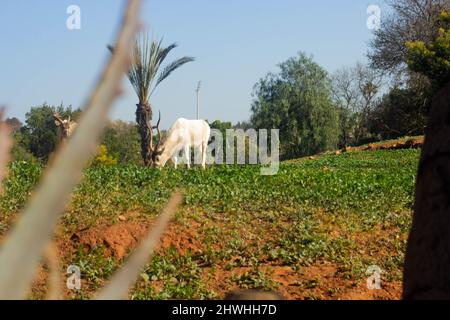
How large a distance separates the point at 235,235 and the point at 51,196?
23.4ft

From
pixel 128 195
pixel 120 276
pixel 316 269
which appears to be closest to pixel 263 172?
pixel 128 195

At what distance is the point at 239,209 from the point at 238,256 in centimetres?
232

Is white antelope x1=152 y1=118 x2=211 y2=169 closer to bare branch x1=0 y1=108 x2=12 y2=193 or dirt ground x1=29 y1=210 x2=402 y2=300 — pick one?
dirt ground x1=29 y1=210 x2=402 y2=300

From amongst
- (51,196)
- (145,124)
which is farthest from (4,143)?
(145,124)

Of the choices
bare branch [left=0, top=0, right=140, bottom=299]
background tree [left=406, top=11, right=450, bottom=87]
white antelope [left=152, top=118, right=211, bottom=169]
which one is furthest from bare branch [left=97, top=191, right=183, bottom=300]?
background tree [left=406, top=11, right=450, bottom=87]

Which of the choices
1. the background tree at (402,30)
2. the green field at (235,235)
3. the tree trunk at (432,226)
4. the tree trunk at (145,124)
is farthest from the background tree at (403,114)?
the tree trunk at (432,226)

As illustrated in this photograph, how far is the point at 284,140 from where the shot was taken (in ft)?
174

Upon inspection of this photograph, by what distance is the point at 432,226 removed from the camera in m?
1.30

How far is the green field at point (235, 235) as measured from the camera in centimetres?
601

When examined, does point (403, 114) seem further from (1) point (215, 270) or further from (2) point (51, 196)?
(2) point (51, 196)

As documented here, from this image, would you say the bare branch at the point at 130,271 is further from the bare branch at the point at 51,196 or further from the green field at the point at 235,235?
the green field at the point at 235,235

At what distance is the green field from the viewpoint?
6012 millimetres

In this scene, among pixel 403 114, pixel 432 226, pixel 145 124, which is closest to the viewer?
pixel 432 226

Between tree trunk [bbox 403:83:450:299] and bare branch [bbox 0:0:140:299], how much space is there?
0.92 m
